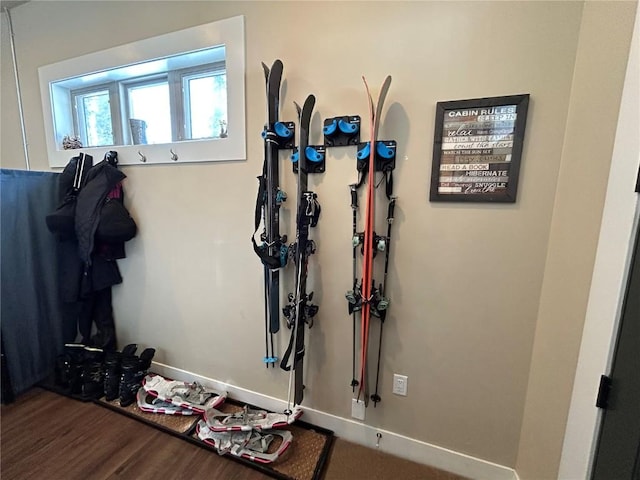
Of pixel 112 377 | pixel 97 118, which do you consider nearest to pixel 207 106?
pixel 97 118

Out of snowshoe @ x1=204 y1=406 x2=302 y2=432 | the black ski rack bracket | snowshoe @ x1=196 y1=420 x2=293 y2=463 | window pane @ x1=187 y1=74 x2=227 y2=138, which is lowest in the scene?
snowshoe @ x1=196 y1=420 x2=293 y2=463

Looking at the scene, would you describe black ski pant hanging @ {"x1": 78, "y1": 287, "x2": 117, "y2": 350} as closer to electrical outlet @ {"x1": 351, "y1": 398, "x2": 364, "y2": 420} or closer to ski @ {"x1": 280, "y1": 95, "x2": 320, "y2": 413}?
ski @ {"x1": 280, "y1": 95, "x2": 320, "y2": 413}

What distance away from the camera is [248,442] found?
1.45 meters

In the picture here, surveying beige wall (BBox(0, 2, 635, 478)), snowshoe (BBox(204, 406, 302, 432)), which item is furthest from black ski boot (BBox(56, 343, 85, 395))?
snowshoe (BBox(204, 406, 302, 432))

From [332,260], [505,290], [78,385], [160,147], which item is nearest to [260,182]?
[332,260]

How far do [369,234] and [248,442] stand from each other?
130 centimetres

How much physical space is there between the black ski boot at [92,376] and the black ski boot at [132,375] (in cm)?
17

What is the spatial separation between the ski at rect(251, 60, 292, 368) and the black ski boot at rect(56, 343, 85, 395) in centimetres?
152

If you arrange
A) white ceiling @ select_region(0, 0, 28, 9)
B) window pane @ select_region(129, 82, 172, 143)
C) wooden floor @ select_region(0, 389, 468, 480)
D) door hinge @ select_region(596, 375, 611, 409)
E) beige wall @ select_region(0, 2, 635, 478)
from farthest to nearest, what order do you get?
white ceiling @ select_region(0, 0, 28, 9) → window pane @ select_region(129, 82, 172, 143) → wooden floor @ select_region(0, 389, 468, 480) → beige wall @ select_region(0, 2, 635, 478) → door hinge @ select_region(596, 375, 611, 409)

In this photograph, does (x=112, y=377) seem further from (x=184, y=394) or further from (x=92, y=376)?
(x=184, y=394)

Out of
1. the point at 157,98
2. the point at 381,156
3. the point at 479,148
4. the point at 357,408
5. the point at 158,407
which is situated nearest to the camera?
the point at 479,148

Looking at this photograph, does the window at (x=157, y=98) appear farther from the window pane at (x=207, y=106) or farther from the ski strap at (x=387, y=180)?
the ski strap at (x=387, y=180)

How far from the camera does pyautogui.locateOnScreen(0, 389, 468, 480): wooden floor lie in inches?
52.8

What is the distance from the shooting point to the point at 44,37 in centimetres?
211
